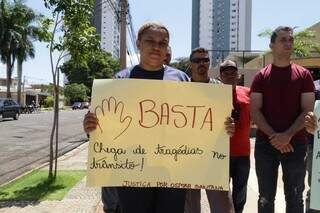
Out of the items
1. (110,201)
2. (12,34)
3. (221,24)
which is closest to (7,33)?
(12,34)

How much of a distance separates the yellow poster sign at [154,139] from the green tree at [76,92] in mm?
100760

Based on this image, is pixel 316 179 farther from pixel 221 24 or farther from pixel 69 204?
pixel 221 24

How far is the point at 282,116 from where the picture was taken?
492 centimetres

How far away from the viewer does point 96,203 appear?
26.8ft

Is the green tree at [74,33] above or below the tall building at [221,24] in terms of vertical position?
below

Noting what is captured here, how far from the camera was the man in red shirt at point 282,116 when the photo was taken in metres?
4.92

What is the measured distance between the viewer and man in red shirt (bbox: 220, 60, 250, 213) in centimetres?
560

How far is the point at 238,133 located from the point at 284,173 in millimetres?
750

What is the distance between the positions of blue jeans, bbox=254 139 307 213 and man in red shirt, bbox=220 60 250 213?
0.50 m

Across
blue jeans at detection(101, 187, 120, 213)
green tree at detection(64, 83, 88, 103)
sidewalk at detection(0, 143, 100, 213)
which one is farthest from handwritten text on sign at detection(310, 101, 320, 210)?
green tree at detection(64, 83, 88, 103)

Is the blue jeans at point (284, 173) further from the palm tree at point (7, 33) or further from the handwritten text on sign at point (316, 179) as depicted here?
the palm tree at point (7, 33)

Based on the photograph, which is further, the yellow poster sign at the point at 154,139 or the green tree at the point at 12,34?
the green tree at the point at 12,34

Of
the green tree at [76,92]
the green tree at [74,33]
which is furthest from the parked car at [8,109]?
the green tree at [76,92]

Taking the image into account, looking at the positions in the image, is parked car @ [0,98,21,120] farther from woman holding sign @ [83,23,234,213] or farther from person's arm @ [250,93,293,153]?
woman holding sign @ [83,23,234,213]
